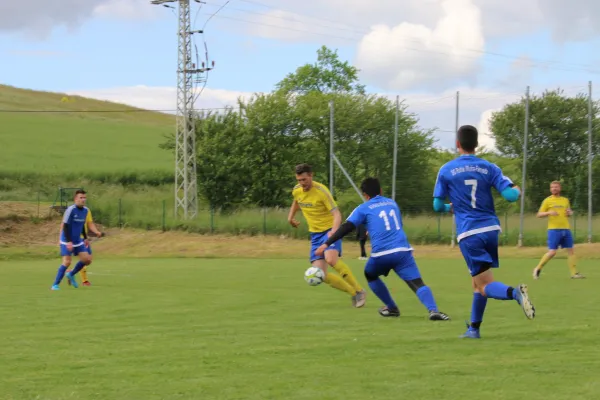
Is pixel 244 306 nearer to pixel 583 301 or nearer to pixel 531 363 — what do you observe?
pixel 583 301

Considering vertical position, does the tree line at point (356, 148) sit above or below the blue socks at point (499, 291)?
above

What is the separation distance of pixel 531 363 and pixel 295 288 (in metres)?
9.83

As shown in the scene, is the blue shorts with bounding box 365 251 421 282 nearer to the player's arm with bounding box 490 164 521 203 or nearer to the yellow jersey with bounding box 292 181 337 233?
the player's arm with bounding box 490 164 521 203

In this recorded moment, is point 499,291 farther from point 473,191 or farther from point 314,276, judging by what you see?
point 314,276

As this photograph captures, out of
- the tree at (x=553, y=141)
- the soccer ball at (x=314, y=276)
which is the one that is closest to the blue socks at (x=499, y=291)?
the soccer ball at (x=314, y=276)

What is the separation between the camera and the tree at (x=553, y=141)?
114 ft

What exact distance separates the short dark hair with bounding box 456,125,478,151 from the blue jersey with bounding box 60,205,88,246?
1081 cm

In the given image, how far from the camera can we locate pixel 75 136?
8525 cm

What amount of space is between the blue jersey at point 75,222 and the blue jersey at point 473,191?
10683 millimetres

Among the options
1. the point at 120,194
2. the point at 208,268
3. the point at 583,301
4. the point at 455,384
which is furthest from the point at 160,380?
the point at 120,194

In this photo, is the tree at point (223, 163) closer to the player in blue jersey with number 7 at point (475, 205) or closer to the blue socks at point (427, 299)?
the blue socks at point (427, 299)

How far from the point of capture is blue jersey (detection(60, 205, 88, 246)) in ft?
57.9

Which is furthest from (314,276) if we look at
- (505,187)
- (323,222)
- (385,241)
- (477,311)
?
(505,187)

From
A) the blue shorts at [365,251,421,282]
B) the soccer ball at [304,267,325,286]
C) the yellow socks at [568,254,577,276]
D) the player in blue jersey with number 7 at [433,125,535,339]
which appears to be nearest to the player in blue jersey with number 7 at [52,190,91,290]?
the soccer ball at [304,267,325,286]
